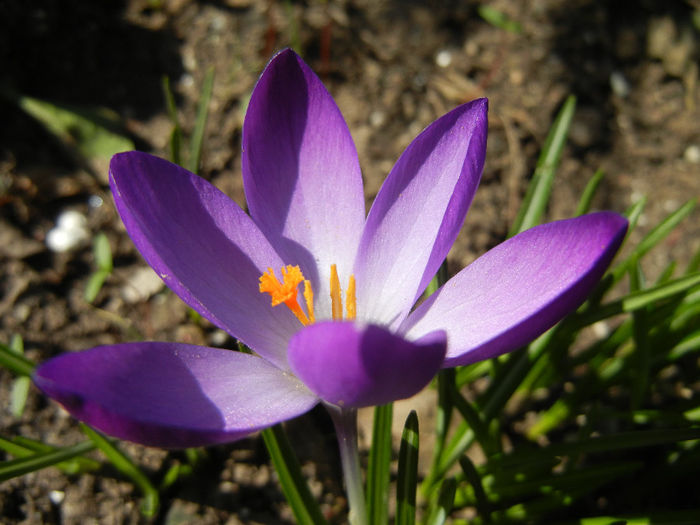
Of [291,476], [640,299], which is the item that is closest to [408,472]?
[291,476]

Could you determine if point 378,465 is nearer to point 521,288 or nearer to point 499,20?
point 521,288

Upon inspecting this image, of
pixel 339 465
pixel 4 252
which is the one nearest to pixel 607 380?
pixel 339 465

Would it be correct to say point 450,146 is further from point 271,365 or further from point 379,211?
point 271,365

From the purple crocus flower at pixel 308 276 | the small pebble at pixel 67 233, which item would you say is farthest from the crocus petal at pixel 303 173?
the small pebble at pixel 67 233

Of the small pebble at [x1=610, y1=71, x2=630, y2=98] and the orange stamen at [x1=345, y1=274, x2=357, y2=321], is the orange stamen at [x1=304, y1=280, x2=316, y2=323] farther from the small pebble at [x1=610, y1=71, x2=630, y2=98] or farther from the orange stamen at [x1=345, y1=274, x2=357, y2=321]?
the small pebble at [x1=610, y1=71, x2=630, y2=98]

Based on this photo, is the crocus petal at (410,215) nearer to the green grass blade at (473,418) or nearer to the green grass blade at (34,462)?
the green grass blade at (473,418)
